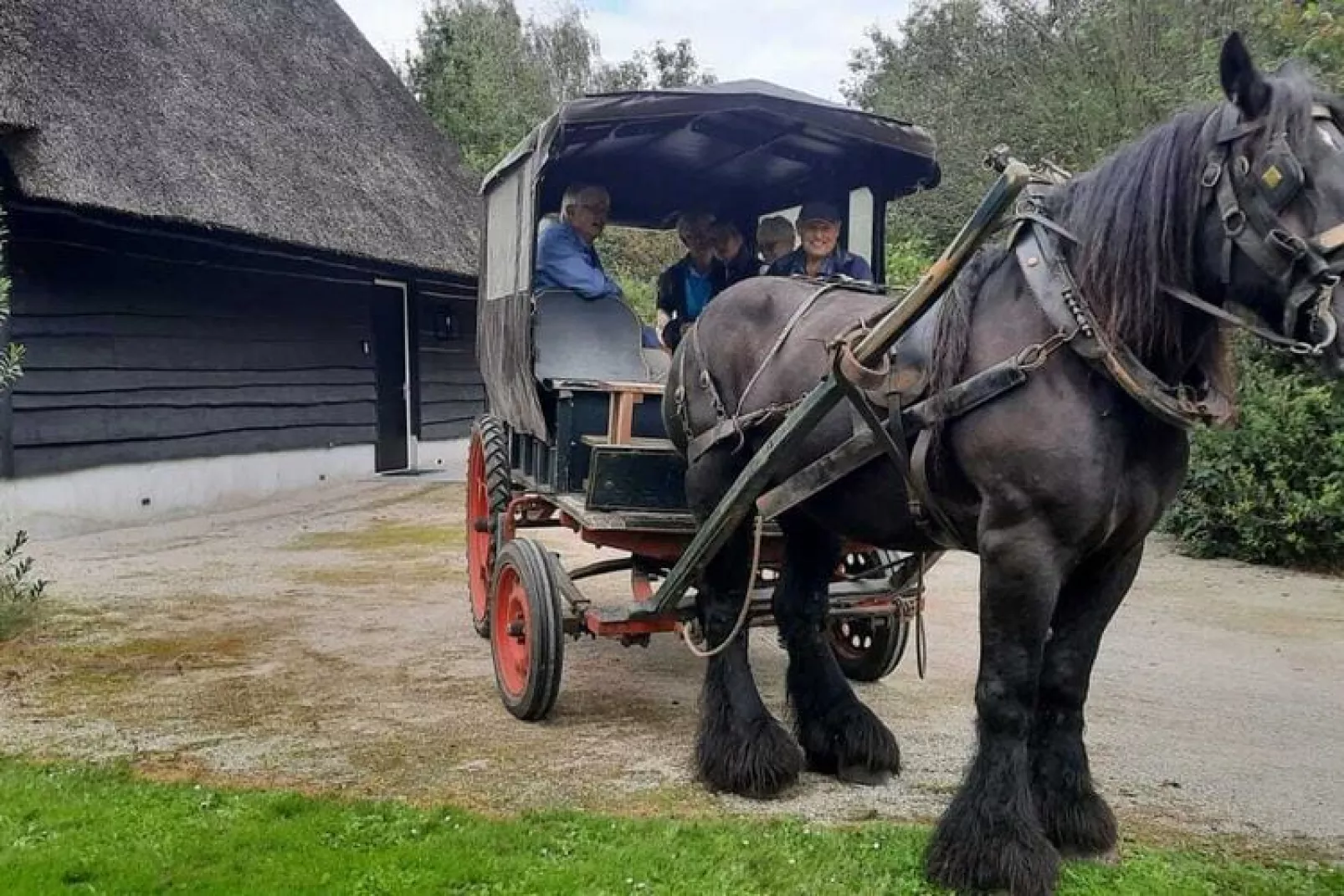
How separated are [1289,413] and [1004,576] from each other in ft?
21.7

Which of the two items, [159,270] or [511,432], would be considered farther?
[159,270]

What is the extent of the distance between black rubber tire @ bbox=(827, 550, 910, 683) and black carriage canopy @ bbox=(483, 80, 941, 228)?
1726 millimetres

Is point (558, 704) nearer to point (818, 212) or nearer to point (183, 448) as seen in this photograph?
point (818, 212)

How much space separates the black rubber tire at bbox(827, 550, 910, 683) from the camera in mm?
5160

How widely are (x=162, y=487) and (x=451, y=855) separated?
28.5 feet

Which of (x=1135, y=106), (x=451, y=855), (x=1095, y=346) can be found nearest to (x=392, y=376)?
(x=1135, y=106)

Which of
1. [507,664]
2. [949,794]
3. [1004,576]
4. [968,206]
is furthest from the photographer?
[968,206]

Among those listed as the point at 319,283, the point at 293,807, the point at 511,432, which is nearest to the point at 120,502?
the point at 319,283

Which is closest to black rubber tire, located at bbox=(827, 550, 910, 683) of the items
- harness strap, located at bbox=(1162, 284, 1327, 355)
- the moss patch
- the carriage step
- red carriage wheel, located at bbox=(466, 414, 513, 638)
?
the carriage step

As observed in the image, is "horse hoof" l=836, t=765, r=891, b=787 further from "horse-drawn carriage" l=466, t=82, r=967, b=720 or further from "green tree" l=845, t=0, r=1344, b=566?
"green tree" l=845, t=0, r=1344, b=566

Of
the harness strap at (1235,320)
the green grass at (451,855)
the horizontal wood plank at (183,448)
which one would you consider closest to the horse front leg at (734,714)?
the green grass at (451,855)

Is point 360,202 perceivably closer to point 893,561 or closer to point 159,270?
point 159,270

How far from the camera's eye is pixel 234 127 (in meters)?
11.6

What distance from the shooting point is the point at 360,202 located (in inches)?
500
